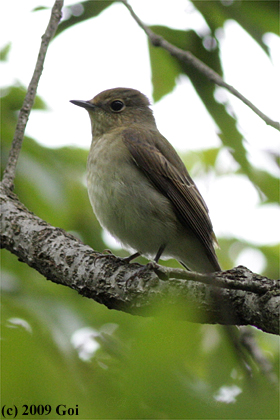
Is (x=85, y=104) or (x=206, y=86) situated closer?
(x=206, y=86)

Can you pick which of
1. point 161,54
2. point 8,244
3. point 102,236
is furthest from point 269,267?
point 8,244

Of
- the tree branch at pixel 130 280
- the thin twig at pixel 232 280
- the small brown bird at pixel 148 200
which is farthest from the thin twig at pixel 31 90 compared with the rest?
the thin twig at pixel 232 280

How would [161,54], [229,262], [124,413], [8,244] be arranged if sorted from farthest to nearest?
[229,262], [161,54], [8,244], [124,413]

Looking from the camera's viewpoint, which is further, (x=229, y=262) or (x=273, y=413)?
(x=229, y=262)

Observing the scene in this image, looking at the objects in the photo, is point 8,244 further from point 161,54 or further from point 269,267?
point 269,267

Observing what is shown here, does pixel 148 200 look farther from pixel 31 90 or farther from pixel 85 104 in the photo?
pixel 85 104

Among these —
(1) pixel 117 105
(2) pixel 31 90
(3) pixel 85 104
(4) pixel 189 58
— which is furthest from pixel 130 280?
(1) pixel 117 105
